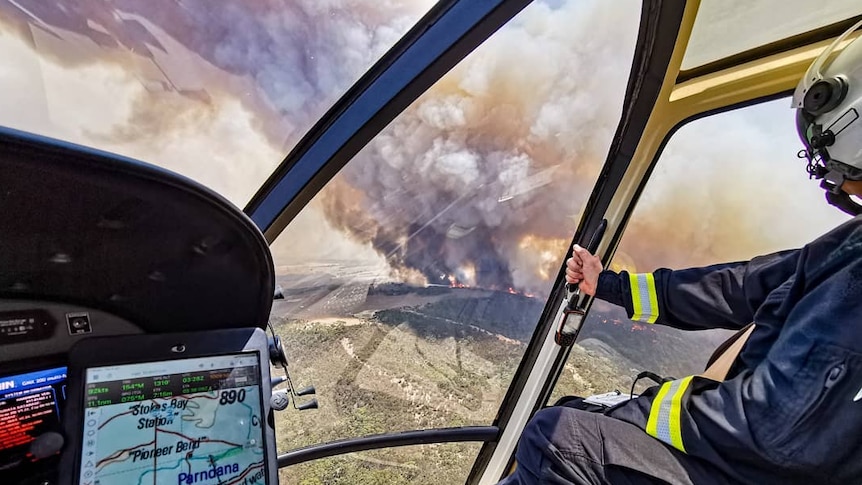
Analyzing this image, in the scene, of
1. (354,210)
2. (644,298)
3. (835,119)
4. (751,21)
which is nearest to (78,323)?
(354,210)

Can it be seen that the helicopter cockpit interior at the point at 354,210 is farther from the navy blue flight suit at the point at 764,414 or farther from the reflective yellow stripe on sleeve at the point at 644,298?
the navy blue flight suit at the point at 764,414

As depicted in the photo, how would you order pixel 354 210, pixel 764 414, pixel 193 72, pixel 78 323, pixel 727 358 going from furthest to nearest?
pixel 354 210 → pixel 193 72 → pixel 727 358 → pixel 78 323 → pixel 764 414

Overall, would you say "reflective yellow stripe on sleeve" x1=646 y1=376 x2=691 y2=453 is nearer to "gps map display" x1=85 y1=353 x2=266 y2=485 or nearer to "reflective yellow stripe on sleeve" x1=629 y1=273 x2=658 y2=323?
"reflective yellow stripe on sleeve" x1=629 y1=273 x2=658 y2=323

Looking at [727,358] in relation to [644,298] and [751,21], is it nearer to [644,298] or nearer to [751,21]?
[644,298]

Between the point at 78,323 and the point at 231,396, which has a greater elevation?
the point at 78,323

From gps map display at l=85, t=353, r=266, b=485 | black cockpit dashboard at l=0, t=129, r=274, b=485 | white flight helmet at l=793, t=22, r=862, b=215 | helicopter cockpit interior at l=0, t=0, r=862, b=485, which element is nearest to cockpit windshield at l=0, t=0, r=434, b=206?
helicopter cockpit interior at l=0, t=0, r=862, b=485

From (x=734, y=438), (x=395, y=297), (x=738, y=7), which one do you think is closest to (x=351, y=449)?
(x=395, y=297)

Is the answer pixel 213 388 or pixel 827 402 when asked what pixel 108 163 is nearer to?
pixel 213 388
